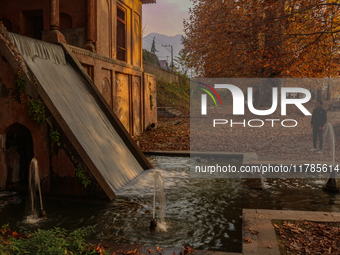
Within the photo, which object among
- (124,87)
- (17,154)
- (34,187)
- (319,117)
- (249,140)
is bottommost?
(34,187)

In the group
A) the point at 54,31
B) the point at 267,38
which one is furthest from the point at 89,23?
the point at 267,38

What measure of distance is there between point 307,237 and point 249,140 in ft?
34.9

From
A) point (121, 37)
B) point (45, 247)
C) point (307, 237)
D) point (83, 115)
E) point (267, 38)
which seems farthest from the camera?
point (121, 37)

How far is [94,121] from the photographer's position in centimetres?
884

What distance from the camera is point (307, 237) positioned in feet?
14.3

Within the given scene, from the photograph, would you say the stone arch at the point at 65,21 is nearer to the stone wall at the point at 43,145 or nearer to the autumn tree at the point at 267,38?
the autumn tree at the point at 267,38

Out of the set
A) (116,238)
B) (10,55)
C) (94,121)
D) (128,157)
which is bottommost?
(116,238)

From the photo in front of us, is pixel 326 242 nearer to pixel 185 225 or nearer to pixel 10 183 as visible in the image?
pixel 185 225

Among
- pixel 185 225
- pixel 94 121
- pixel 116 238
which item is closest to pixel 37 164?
pixel 94 121

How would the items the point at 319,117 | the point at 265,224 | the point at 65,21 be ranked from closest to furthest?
the point at 265,224 < the point at 319,117 < the point at 65,21

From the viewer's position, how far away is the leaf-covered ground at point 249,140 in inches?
471

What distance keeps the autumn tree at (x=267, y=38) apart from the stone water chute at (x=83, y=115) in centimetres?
512

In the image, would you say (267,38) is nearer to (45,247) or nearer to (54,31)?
(54,31)

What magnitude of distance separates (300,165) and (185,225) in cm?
508
